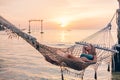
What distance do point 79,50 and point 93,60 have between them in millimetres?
3088

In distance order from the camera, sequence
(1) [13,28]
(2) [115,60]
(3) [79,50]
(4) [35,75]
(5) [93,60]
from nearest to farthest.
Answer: (1) [13,28] < (5) [93,60] < (3) [79,50] < (4) [35,75] < (2) [115,60]

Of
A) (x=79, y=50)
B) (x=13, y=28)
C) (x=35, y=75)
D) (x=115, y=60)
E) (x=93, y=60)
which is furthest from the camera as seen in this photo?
(x=115, y=60)

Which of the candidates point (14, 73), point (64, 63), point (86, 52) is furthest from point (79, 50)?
point (14, 73)

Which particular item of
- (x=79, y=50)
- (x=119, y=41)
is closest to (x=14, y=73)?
(x=79, y=50)

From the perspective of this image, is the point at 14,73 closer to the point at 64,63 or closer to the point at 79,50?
the point at 79,50

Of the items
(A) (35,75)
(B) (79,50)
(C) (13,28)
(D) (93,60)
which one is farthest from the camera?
(A) (35,75)

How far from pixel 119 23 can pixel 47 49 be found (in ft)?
31.8

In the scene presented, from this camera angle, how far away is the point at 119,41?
22109 millimetres

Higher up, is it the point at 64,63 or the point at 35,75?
the point at 64,63

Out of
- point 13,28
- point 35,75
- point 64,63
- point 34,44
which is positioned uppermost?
point 13,28

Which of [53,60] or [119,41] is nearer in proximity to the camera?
[53,60]

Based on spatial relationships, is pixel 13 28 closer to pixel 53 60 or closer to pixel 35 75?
pixel 53 60

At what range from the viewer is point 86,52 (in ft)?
53.8

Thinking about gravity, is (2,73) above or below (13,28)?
below
